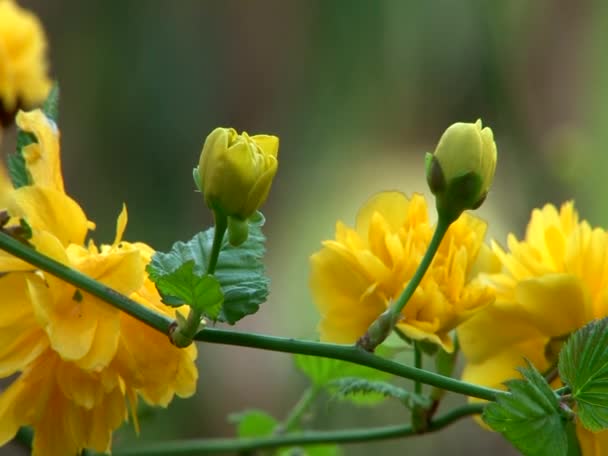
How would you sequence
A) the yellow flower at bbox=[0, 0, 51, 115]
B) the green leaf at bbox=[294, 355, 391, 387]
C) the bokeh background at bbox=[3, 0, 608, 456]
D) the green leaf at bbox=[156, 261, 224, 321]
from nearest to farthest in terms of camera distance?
the green leaf at bbox=[156, 261, 224, 321] < the green leaf at bbox=[294, 355, 391, 387] < the yellow flower at bbox=[0, 0, 51, 115] < the bokeh background at bbox=[3, 0, 608, 456]

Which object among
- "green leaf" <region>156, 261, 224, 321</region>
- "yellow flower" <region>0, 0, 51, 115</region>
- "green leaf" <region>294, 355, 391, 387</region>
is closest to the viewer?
"green leaf" <region>156, 261, 224, 321</region>

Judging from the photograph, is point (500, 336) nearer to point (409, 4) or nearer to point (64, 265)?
point (64, 265)

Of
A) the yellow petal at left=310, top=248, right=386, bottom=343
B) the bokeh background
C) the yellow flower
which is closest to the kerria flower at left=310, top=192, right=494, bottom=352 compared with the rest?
the yellow petal at left=310, top=248, right=386, bottom=343

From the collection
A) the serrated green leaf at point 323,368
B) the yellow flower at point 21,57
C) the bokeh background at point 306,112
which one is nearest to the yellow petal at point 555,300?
the serrated green leaf at point 323,368

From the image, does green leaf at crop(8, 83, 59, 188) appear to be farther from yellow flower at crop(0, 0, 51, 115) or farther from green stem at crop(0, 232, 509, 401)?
yellow flower at crop(0, 0, 51, 115)

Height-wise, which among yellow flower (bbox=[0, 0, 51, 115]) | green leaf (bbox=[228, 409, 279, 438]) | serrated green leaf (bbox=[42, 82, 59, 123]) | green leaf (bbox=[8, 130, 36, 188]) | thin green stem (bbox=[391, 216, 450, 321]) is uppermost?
yellow flower (bbox=[0, 0, 51, 115])

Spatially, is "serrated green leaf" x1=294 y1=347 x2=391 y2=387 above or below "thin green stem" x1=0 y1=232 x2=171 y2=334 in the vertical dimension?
above

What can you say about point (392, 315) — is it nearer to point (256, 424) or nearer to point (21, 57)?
point (256, 424)

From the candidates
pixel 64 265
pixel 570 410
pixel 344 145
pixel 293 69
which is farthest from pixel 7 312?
pixel 293 69
